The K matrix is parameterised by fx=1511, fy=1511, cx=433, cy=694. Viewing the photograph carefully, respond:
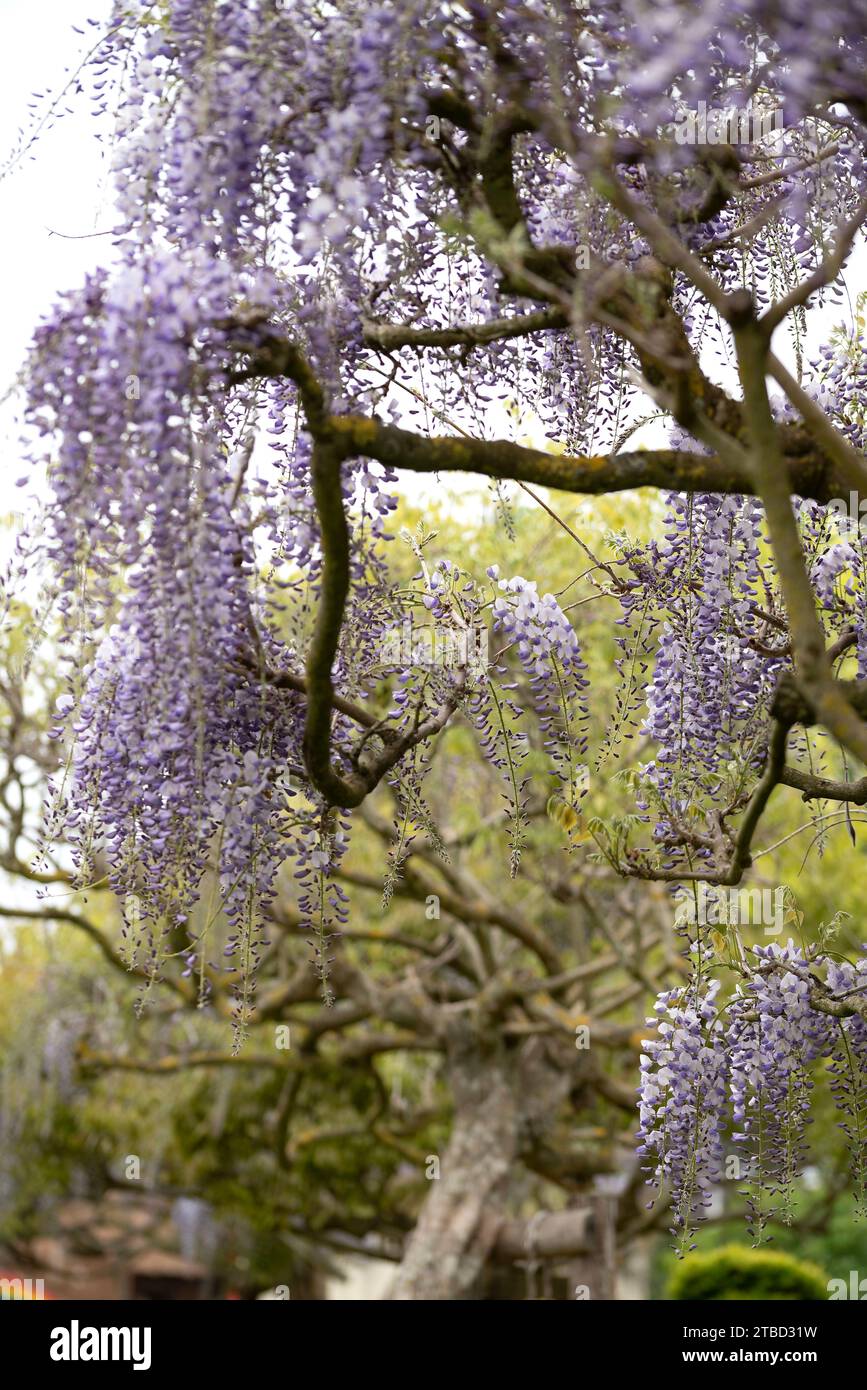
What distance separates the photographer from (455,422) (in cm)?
290

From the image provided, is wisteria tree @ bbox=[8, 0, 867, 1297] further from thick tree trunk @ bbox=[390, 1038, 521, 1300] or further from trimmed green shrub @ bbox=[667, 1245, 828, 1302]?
trimmed green shrub @ bbox=[667, 1245, 828, 1302]

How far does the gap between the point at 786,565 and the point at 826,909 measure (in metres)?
7.07

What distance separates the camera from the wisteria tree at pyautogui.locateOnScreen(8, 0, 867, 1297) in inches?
A: 90.0

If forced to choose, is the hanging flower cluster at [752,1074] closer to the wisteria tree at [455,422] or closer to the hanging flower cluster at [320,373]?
the wisteria tree at [455,422]

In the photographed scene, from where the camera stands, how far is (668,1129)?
3213 millimetres

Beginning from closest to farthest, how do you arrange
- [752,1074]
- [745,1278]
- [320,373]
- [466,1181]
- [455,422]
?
[320,373]
[455,422]
[752,1074]
[466,1181]
[745,1278]

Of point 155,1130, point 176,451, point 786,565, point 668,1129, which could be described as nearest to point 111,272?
point 176,451

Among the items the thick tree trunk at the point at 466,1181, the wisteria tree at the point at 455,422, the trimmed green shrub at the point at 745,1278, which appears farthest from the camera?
the trimmed green shrub at the point at 745,1278

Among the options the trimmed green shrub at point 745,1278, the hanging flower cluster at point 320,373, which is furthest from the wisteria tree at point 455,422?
the trimmed green shrub at point 745,1278

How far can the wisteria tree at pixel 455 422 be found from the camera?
7.50ft

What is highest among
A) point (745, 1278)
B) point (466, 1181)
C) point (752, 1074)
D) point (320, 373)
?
point (320, 373)

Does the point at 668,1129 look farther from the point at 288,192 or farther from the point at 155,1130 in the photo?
the point at 155,1130

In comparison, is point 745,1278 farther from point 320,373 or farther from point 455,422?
point 320,373

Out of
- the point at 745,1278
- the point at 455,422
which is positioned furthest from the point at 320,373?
the point at 745,1278
